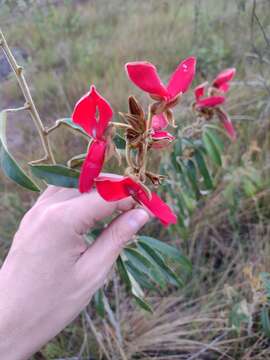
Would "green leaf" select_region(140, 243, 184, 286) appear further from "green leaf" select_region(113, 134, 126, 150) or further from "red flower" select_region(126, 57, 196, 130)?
"red flower" select_region(126, 57, 196, 130)

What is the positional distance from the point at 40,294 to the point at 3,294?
0.06 m

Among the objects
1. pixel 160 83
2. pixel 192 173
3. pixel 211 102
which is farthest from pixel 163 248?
pixel 160 83

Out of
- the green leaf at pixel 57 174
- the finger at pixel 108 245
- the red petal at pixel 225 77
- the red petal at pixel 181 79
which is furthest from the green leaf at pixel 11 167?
the red petal at pixel 225 77

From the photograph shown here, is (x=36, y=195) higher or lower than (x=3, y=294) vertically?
lower

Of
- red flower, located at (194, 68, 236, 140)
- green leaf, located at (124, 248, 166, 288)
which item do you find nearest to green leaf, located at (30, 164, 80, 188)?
green leaf, located at (124, 248, 166, 288)

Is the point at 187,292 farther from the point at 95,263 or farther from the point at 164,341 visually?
the point at 95,263

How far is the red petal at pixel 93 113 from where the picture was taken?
559 millimetres

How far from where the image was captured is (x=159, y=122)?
Result: 67cm

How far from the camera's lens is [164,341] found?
1.50 metres

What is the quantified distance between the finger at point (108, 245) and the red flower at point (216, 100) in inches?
21.7

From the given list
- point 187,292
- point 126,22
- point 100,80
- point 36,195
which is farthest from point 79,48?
point 187,292

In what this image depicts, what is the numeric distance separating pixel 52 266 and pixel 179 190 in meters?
0.84

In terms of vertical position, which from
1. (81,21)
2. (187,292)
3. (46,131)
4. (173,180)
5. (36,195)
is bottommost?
(187,292)

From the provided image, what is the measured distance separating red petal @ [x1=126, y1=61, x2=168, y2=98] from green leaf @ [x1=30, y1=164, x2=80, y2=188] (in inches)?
9.0
